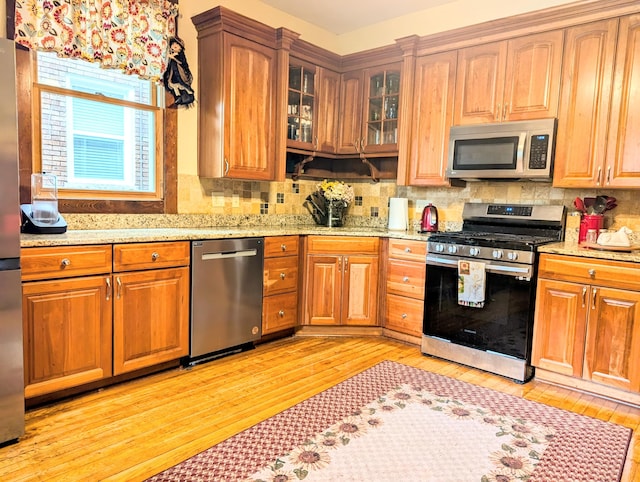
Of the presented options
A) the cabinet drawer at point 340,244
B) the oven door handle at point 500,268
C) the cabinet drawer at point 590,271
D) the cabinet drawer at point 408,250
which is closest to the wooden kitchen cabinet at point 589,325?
the cabinet drawer at point 590,271

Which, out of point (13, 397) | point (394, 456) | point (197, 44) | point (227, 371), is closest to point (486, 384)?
point (394, 456)

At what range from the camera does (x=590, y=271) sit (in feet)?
9.04

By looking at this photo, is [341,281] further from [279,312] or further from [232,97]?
[232,97]

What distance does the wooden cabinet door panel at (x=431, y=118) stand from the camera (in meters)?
3.65

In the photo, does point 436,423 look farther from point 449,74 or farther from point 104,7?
point 104,7

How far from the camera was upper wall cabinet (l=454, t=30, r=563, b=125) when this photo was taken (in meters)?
3.14

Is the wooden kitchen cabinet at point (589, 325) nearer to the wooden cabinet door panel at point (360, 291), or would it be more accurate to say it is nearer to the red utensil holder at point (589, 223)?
the red utensil holder at point (589, 223)

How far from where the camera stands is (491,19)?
3.67 metres

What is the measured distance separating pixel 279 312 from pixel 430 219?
1.52m

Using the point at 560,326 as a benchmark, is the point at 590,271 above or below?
above

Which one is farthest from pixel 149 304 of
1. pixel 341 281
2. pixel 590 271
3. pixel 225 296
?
pixel 590 271

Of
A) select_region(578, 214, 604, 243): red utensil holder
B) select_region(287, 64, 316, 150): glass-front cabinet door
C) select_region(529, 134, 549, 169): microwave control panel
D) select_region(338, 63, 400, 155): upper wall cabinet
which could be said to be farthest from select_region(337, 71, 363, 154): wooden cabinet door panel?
select_region(578, 214, 604, 243): red utensil holder

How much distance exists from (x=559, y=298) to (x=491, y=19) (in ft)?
7.61

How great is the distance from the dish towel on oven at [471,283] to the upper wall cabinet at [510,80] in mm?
1144
